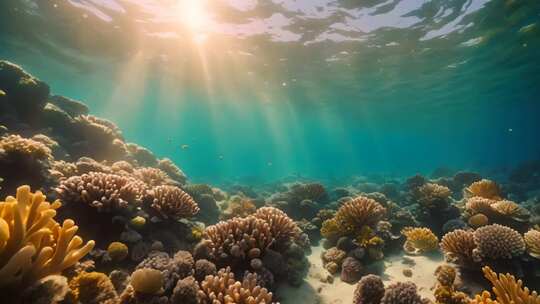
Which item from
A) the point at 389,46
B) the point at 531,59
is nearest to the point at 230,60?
the point at 389,46

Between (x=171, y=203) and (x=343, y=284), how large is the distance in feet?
14.3

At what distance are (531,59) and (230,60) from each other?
95.1ft

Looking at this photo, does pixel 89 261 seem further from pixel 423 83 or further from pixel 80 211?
pixel 423 83

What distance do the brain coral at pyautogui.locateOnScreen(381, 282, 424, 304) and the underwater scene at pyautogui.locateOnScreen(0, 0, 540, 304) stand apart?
0.05 meters

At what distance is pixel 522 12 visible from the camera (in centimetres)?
1903

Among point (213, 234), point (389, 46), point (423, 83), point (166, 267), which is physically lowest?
point (166, 267)

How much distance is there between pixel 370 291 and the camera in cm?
540

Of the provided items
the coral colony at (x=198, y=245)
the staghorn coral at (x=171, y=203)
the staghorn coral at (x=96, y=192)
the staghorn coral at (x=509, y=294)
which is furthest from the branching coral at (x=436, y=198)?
the staghorn coral at (x=96, y=192)

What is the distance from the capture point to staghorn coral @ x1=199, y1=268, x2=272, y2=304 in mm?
4625

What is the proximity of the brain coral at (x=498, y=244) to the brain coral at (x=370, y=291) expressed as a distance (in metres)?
2.25

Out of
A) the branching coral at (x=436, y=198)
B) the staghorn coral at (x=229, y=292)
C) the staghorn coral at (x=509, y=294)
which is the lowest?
the staghorn coral at (x=509, y=294)

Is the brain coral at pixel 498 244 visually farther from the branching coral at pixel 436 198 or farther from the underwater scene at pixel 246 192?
the branching coral at pixel 436 198

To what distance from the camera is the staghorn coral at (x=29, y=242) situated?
115 inches

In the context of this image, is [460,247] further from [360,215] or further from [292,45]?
[292,45]
